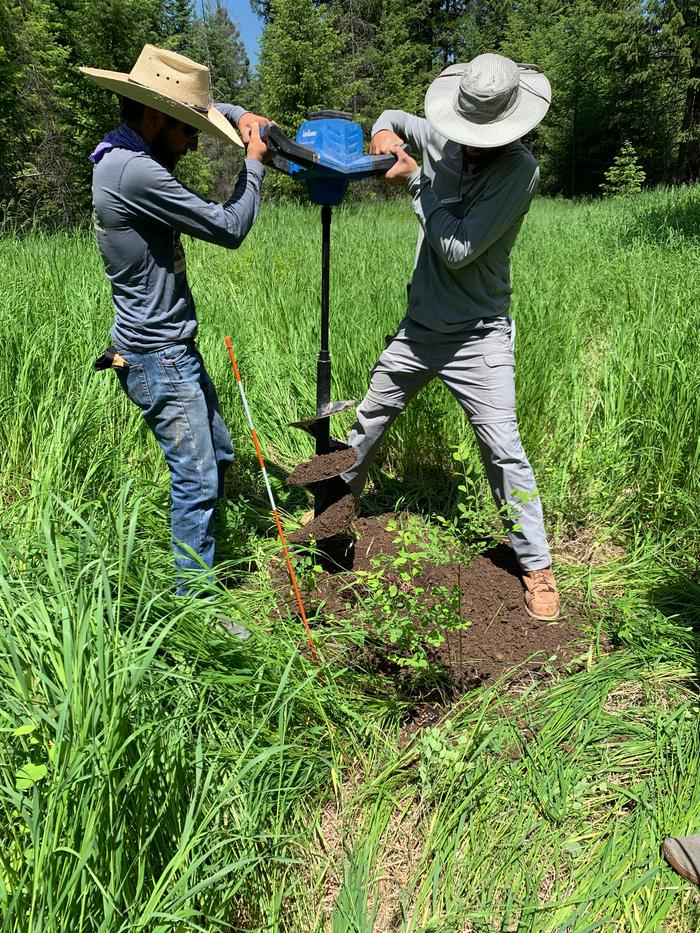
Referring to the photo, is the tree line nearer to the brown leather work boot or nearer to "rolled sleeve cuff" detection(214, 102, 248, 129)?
"rolled sleeve cuff" detection(214, 102, 248, 129)

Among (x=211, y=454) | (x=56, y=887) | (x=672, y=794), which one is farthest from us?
(x=211, y=454)

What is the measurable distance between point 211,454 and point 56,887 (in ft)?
4.66

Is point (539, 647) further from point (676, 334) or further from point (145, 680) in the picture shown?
point (676, 334)

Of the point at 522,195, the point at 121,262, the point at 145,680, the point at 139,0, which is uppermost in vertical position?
the point at 139,0

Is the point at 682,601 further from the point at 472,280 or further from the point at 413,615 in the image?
the point at 472,280

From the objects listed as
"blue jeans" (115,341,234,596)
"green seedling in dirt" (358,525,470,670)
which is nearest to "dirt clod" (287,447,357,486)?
"blue jeans" (115,341,234,596)

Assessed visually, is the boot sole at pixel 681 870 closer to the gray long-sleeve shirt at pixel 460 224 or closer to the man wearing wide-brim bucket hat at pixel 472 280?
the man wearing wide-brim bucket hat at pixel 472 280

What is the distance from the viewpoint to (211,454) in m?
2.27

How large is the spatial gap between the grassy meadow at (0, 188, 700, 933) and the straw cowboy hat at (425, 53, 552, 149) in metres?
1.08

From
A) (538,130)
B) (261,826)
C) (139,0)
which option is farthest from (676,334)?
(538,130)

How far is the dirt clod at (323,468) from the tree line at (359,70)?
15.2ft

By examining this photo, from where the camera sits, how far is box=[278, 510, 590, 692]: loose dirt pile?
2141mm

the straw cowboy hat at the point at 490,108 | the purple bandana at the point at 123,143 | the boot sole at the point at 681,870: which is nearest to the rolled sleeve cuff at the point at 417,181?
the straw cowboy hat at the point at 490,108

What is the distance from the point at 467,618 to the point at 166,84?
2.17 metres
